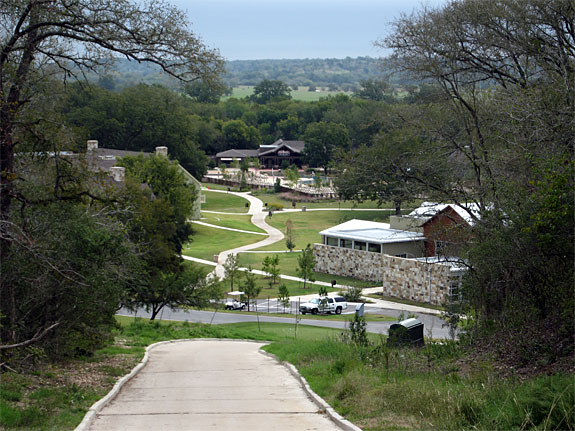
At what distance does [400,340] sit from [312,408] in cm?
578

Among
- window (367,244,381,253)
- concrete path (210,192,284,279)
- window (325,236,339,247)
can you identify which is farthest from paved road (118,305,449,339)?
window (325,236,339,247)

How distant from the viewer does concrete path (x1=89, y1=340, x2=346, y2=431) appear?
8586 mm

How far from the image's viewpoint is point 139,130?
3568 inches

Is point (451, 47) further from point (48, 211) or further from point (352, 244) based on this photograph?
point (352, 244)

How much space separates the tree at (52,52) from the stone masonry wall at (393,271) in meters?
26.7

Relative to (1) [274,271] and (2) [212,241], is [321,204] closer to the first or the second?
(2) [212,241]

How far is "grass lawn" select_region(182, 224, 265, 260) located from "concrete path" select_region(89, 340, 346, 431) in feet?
141

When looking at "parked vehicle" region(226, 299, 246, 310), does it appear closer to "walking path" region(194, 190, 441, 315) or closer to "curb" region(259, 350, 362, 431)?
"walking path" region(194, 190, 441, 315)

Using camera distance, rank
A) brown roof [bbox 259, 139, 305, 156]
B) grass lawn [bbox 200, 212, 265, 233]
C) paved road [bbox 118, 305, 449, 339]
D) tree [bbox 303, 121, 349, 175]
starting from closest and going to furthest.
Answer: paved road [bbox 118, 305, 449, 339] < grass lawn [bbox 200, 212, 265, 233] < tree [bbox 303, 121, 349, 175] < brown roof [bbox 259, 139, 305, 156]

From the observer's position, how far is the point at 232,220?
75750 millimetres

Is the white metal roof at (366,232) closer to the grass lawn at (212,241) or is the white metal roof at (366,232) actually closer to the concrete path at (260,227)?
the concrete path at (260,227)

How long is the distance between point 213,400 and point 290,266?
43952 mm

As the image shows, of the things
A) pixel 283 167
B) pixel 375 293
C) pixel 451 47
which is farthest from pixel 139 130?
pixel 451 47

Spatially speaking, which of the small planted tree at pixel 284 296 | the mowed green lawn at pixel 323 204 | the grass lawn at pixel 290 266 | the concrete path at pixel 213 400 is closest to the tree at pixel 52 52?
the concrete path at pixel 213 400
